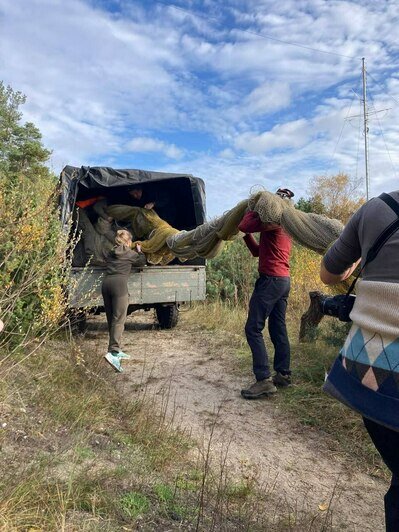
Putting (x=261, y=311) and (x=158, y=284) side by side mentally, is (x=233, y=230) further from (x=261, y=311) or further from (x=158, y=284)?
(x=158, y=284)

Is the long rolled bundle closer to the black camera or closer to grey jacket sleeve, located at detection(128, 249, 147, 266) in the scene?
grey jacket sleeve, located at detection(128, 249, 147, 266)

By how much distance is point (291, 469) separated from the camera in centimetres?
354

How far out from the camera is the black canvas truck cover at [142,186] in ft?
22.8

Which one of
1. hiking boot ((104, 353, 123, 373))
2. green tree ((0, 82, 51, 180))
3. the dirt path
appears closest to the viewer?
the dirt path

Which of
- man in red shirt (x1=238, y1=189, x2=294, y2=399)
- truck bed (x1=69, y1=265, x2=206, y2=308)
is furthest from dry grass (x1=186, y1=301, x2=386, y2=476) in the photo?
truck bed (x1=69, y1=265, x2=206, y2=308)

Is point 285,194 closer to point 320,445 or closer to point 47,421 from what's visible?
point 320,445

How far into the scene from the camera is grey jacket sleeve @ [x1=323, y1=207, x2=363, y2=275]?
198 centimetres

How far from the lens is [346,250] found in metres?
2.07

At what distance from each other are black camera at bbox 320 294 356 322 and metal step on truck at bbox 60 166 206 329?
4.74 meters

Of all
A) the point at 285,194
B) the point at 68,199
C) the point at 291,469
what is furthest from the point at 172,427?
the point at 68,199

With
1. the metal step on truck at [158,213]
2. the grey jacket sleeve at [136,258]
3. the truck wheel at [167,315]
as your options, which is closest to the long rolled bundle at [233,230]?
the grey jacket sleeve at [136,258]

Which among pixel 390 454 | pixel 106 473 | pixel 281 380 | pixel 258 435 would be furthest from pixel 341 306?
pixel 281 380

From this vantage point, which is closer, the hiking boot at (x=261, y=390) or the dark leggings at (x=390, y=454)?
the dark leggings at (x=390, y=454)

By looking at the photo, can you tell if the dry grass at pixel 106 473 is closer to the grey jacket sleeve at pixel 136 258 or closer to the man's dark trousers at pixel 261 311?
the man's dark trousers at pixel 261 311
